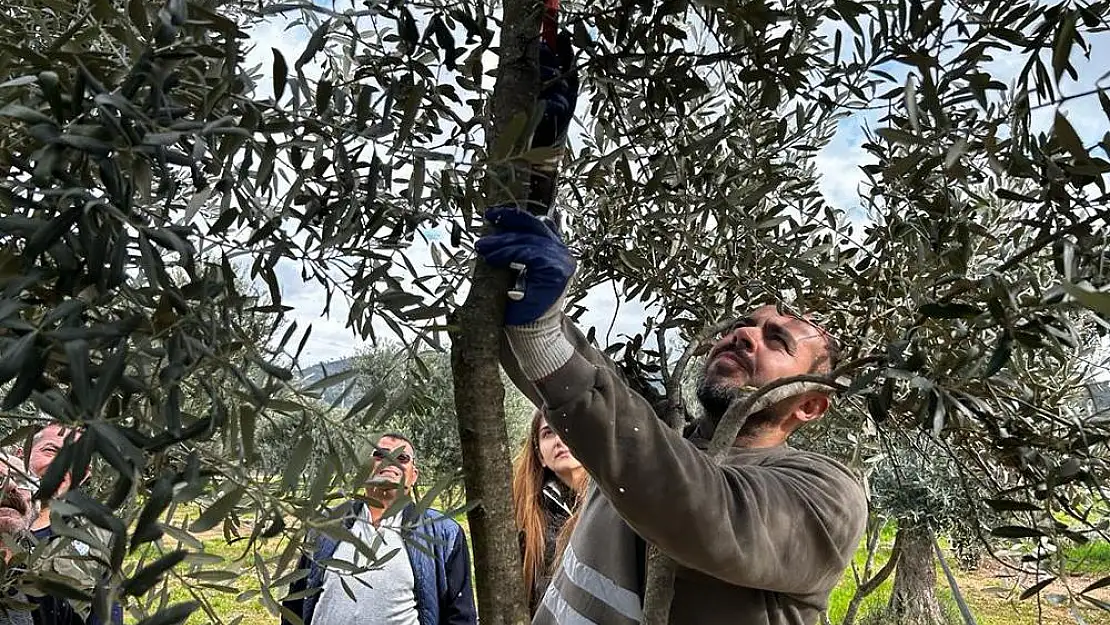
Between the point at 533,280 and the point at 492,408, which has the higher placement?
the point at 533,280

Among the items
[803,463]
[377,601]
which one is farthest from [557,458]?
[803,463]

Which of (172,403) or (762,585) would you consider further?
(762,585)

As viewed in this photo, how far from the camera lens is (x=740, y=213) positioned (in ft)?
5.92

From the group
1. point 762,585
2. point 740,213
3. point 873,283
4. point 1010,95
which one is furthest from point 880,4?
point 762,585

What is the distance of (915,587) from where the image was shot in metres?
12.8

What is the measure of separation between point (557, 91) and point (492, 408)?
68 centimetres

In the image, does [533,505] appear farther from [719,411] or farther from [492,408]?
[492,408]

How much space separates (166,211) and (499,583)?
0.89m

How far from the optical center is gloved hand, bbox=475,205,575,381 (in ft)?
5.24

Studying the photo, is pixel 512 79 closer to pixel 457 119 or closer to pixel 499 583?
pixel 457 119

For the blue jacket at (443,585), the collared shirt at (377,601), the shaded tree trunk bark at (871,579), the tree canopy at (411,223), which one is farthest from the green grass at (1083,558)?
the collared shirt at (377,601)

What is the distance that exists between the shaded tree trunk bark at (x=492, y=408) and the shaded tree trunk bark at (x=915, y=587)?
38.4 ft

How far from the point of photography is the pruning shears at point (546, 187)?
5.24 feet

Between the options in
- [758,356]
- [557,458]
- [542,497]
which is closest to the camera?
[758,356]
